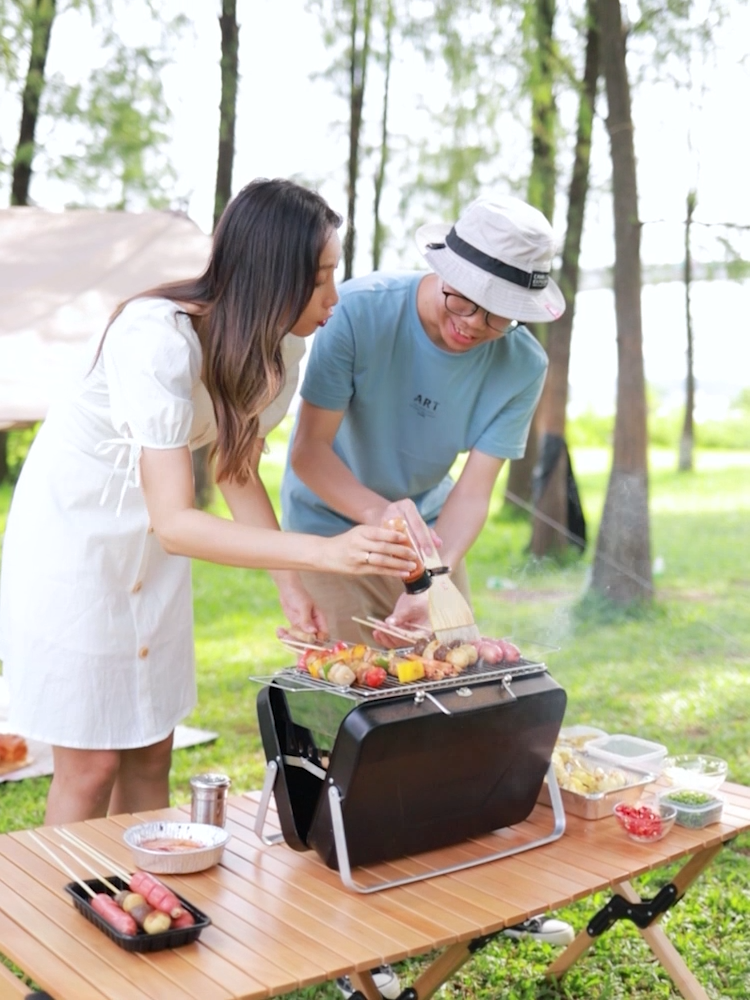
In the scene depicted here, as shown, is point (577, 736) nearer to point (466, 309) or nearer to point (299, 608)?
point (299, 608)

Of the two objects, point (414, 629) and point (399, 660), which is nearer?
point (399, 660)

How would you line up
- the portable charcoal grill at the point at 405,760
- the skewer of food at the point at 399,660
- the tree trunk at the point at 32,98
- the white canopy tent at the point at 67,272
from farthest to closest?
the tree trunk at the point at 32,98 → the white canopy tent at the point at 67,272 → the skewer of food at the point at 399,660 → the portable charcoal grill at the point at 405,760

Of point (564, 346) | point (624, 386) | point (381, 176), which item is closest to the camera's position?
point (624, 386)

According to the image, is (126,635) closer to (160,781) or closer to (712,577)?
(160,781)

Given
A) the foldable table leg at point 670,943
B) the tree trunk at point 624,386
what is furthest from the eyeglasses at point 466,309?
the tree trunk at point 624,386

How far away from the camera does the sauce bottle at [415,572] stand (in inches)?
82.0

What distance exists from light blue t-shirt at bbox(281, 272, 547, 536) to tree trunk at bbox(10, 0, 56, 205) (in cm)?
609

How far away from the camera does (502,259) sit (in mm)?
2559

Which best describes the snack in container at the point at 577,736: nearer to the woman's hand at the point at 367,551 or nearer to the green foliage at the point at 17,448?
the woman's hand at the point at 367,551

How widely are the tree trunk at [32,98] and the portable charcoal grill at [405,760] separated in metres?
6.99

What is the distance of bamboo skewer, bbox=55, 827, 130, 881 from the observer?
1.94m

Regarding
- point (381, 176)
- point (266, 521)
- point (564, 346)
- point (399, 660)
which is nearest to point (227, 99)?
point (381, 176)

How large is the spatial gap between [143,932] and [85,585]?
75 centimetres

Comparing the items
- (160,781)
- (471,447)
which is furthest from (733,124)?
(160,781)
